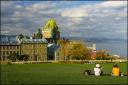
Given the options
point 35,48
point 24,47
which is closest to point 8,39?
point 24,47

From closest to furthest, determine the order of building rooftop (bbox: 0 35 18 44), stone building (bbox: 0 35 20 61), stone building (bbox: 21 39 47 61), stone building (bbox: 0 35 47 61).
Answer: stone building (bbox: 0 35 20 61) < stone building (bbox: 0 35 47 61) < building rooftop (bbox: 0 35 18 44) < stone building (bbox: 21 39 47 61)

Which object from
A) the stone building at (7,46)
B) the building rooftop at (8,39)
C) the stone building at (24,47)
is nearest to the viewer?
the stone building at (7,46)

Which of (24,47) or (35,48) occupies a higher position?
(24,47)

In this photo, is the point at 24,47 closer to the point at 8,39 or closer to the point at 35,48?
A: the point at 35,48

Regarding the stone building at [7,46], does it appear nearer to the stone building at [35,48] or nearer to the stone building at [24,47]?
the stone building at [24,47]

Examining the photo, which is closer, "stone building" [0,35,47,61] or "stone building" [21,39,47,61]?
"stone building" [0,35,47,61]

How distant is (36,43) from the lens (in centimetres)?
17550

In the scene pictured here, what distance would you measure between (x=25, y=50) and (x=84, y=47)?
40725 mm

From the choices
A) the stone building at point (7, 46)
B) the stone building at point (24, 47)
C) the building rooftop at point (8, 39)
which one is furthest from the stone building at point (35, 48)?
the building rooftop at point (8, 39)

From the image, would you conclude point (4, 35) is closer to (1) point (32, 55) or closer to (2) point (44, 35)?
(1) point (32, 55)

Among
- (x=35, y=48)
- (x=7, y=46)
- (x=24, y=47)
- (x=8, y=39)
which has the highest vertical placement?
(x=8, y=39)

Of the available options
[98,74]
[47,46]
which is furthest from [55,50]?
[98,74]

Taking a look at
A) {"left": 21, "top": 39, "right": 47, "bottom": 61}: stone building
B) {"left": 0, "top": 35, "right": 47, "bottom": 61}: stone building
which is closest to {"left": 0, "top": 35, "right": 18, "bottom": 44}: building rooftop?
{"left": 0, "top": 35, "right": 47, "bottom": 61}: stone building

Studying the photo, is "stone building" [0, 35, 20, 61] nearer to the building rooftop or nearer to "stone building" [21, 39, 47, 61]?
the building rooftop
